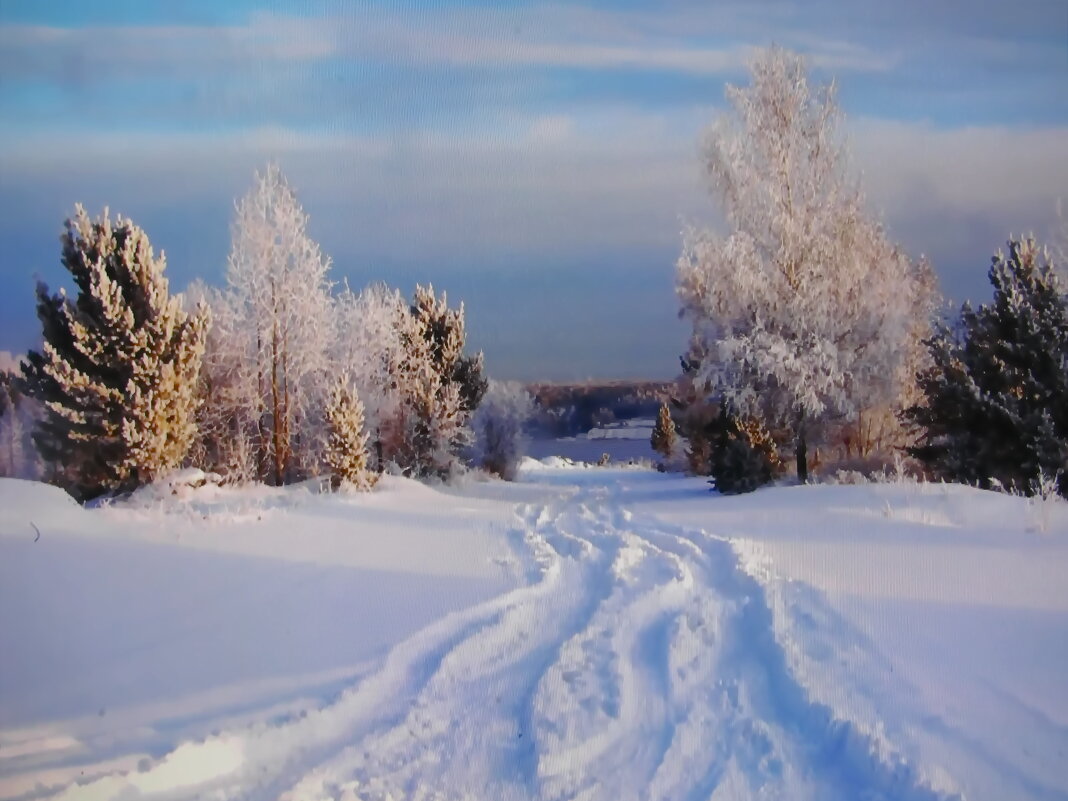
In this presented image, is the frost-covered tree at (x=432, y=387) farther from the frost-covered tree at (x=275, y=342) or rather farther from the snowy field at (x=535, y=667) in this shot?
the snowy field at (x=535, y=667)

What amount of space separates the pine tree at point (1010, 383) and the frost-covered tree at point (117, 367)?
11.4 meters

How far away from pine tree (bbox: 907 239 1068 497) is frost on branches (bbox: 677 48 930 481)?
38.8 inches

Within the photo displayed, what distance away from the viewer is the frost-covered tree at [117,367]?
1148cm

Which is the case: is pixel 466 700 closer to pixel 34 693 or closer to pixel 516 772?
pixel 516 772

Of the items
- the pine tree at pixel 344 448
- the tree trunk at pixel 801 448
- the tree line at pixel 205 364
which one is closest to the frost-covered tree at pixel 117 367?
the tree line at pixel 205 364

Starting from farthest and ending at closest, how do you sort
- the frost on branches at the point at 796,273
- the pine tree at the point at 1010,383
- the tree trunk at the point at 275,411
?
the tree trunk at the point at 275,411
the frost on branches at the point at 796,273
the pine tree at the point at 1010,383

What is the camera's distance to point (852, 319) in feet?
41.1

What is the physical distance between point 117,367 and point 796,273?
34.2 ft

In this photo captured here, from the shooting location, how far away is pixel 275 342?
1445 cm

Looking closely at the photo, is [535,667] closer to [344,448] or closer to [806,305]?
[806,305]

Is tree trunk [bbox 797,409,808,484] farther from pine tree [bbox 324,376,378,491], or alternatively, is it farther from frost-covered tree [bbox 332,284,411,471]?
frost-covered tree [bbox 332,284,411,471]

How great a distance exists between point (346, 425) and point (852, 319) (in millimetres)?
8371

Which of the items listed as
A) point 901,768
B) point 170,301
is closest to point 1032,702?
point 901,768

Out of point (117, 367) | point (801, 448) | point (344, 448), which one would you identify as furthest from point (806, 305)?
point (117, 367)
